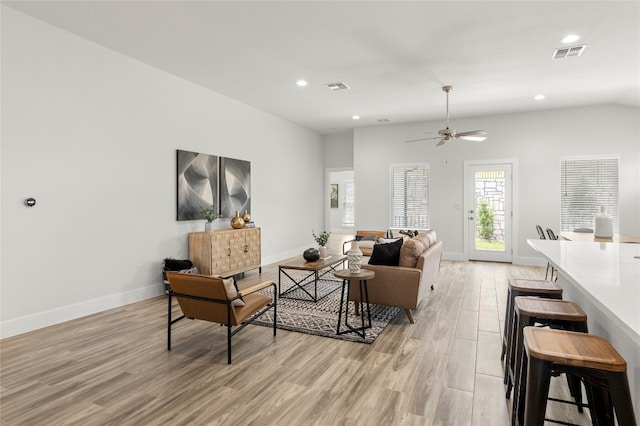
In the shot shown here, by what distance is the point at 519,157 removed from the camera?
24.4ft

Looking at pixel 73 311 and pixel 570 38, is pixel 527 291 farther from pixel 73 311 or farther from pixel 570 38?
pixel 73 311

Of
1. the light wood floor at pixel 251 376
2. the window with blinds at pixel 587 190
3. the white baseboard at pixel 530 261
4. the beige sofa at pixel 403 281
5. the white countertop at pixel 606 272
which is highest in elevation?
the window with blinds at pixel 587 190

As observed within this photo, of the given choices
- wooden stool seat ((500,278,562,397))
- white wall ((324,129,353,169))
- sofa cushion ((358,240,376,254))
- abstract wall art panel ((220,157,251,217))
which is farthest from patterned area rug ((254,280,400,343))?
white wall ((324,129,353,169))

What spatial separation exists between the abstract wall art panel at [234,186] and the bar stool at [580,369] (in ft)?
17.8

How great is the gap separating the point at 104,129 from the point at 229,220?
2626 mm

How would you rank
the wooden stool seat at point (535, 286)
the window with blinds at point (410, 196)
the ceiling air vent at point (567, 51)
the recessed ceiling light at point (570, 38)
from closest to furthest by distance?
the wooden stool seat at point (535, 286), the recessed ceiling light at point (570, 38), the ceiling air vent at point (567, 51), the window with blinds at point (410, 196)

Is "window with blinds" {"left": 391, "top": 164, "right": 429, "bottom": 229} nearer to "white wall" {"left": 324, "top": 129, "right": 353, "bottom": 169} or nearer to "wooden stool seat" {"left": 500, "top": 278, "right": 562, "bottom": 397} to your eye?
"white wall" {"left": 324, "top": 129, "right": 353, "bottom": 169}

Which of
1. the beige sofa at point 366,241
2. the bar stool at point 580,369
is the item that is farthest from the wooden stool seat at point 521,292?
the beige sofa at point 366,241

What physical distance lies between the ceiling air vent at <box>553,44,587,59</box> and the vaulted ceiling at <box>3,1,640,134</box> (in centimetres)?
10

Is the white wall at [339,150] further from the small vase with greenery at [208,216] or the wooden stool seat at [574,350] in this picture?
the wooden stool seat at [574,350]

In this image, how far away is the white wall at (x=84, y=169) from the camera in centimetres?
354

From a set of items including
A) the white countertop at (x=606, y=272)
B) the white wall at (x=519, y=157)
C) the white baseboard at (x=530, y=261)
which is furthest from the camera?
the white baseboard at (x=530, y=261)

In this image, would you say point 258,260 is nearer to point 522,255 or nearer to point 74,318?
point 74,318

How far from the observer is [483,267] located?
279 inches
